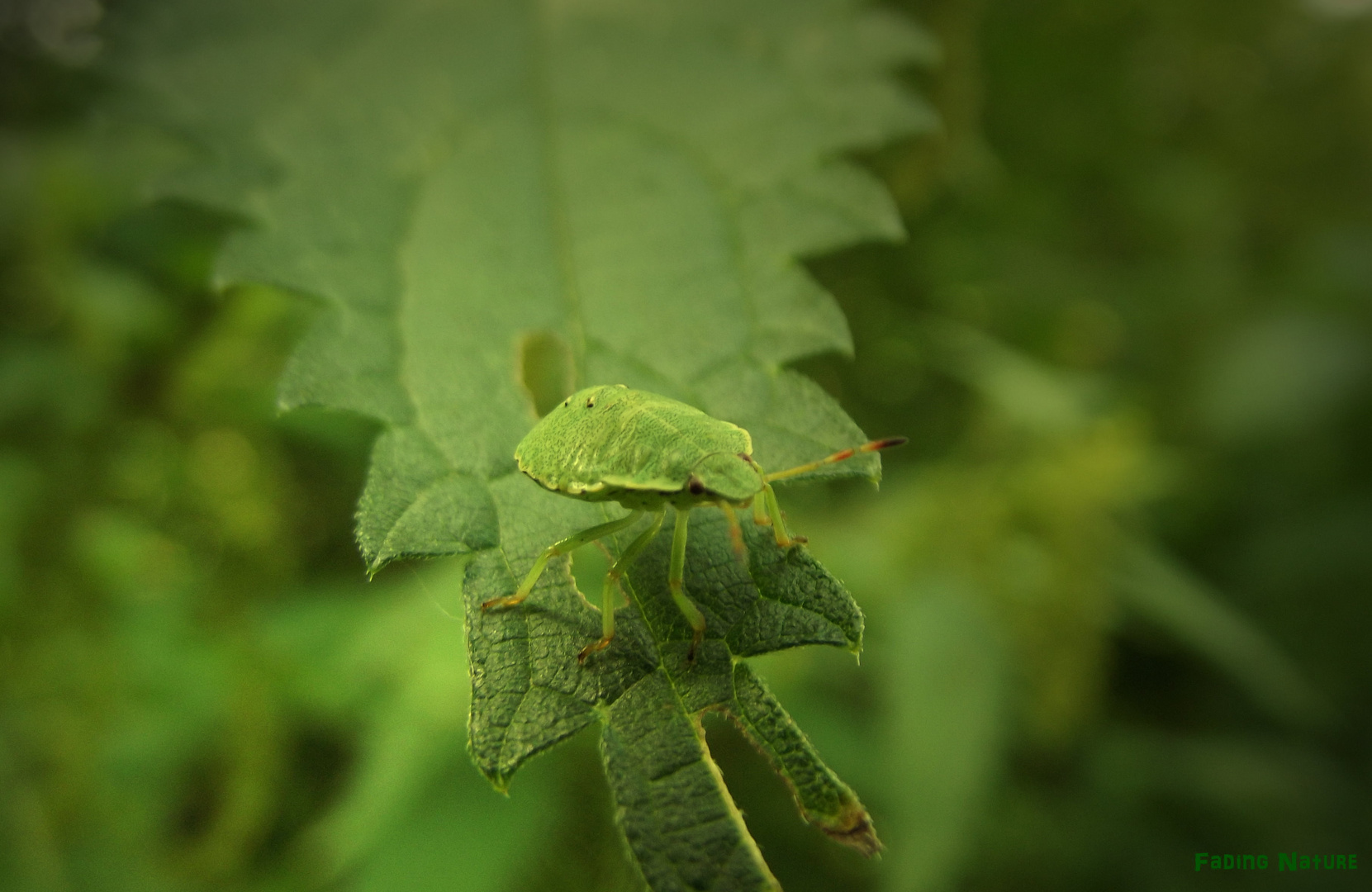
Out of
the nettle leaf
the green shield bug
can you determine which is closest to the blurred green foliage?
the nettle leaf

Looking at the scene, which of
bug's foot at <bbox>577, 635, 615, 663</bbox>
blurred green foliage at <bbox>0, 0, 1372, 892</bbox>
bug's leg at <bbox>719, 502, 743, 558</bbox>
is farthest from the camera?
blurred green foliage at <bbox>0, 0, 1372, 892</bbox>

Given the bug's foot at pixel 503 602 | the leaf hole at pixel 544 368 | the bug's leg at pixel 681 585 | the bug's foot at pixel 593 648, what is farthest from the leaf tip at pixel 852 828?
the leaf hole at pixel 544 368

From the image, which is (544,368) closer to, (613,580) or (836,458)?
(613,580)

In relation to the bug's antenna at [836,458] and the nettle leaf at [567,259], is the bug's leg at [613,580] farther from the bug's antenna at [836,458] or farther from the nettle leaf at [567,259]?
the bug's antenna at [836,458]

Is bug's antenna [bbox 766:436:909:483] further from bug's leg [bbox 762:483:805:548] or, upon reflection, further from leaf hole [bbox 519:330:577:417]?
leaf hole [bbox 519:330:577:417]

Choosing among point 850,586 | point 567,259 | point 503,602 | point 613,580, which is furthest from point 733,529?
point 850,586

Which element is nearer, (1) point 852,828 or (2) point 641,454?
(1) point 852,828

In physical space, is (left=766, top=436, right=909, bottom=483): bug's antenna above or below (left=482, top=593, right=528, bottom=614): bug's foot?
above

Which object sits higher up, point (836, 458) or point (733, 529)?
point (836, 458)
